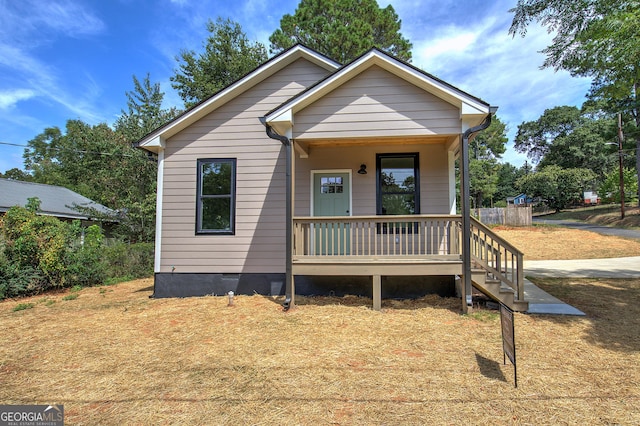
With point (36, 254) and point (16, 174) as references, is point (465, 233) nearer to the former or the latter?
point (36, 254)

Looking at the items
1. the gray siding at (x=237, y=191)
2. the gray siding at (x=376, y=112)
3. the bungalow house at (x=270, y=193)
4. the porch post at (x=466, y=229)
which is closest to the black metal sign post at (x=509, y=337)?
the porch post at (x=466, y=229)

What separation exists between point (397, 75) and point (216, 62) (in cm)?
1616

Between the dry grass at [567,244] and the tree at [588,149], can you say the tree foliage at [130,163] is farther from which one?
the tree at [588,149]

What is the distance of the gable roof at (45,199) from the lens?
14292 millimetres

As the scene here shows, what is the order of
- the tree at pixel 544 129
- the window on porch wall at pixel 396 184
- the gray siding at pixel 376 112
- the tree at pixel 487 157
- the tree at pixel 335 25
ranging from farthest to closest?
the tree at pixel 544 129
the tree at pixel 487 157
the tree at pixel 335 25
the window on porch wall at pixel 396 184
the gray siding at pixel 376 112

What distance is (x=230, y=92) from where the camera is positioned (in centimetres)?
739

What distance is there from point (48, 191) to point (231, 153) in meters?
16.2

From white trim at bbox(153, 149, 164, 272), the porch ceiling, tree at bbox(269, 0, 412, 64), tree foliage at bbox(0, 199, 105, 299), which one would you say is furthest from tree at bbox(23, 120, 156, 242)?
tree at bbox(269, 0, 412, 64)

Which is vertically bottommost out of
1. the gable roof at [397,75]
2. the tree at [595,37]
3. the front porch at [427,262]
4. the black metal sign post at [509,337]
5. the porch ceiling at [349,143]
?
the black metal sign post at [509,337]

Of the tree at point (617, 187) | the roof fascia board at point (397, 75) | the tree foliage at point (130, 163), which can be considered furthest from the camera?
the tree at point (617, 187)

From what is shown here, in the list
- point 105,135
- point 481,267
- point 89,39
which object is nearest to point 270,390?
point 481,267

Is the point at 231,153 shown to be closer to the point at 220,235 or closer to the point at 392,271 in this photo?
the point at 220,235

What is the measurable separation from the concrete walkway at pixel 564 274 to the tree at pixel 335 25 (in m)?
13.3

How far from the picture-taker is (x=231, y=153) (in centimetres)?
748
